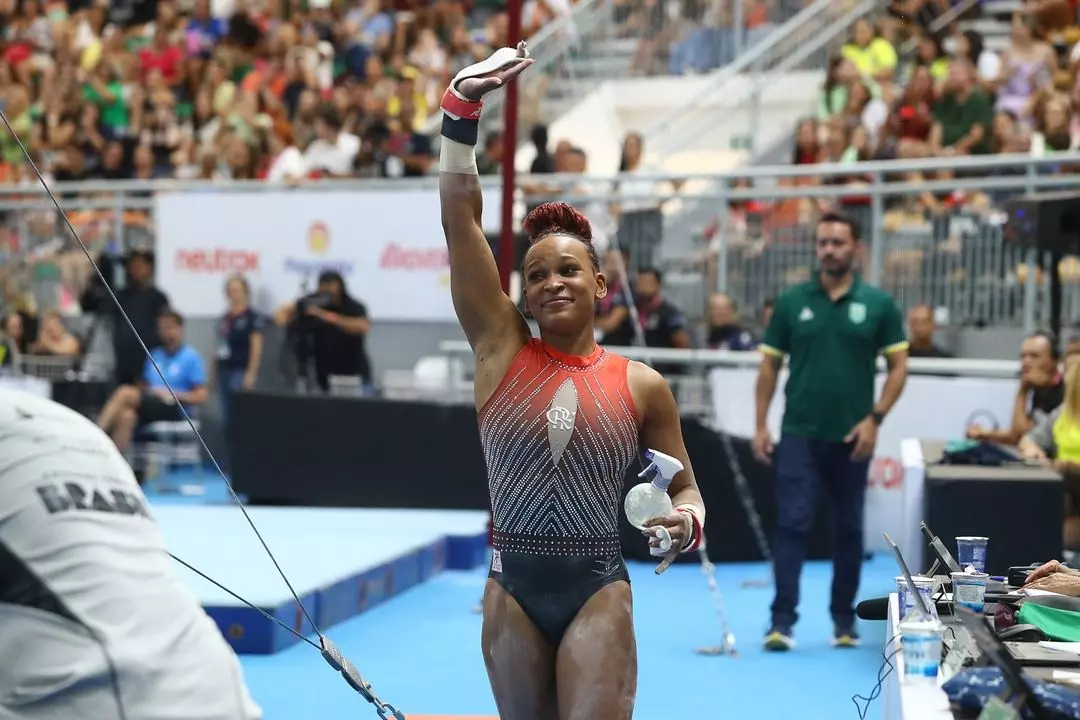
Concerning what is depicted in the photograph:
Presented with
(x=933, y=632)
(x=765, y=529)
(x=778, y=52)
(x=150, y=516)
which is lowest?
(x=765, y=529)

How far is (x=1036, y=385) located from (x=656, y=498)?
605cm

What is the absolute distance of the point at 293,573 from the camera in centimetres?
792

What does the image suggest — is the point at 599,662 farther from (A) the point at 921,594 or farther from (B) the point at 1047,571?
(B) the point at 1047,571

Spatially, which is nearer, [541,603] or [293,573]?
[541,603]

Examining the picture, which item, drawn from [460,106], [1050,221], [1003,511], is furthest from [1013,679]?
[1050,221]

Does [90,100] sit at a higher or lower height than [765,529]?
higher

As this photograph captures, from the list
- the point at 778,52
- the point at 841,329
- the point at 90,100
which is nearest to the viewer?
the point at 841,329

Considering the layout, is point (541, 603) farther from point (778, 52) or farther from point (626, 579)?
point (778, 52)

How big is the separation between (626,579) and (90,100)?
48.5 feet

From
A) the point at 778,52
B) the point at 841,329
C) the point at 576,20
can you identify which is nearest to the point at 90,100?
the point at 576,20

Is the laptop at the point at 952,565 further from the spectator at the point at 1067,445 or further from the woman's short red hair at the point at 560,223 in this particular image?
the spectator at the point at 1067,445

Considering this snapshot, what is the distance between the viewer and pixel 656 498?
363 centimetres

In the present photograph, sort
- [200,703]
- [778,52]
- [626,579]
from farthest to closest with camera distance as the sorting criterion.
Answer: [778,52], [626,579], [200,703]

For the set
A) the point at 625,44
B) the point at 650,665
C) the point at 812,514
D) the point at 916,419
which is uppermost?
the point at 625,44
